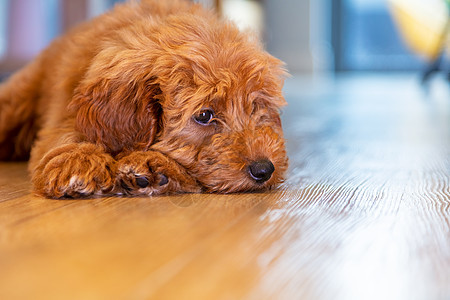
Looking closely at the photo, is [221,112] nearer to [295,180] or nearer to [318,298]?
[295,180]

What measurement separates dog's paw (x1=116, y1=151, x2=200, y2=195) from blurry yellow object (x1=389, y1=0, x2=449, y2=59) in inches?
442

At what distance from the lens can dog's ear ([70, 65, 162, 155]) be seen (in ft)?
6.98

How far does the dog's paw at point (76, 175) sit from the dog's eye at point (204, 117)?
13.2 inches

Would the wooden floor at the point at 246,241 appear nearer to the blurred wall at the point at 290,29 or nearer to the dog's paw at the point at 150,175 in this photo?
the dog's paw at the point at 150,175

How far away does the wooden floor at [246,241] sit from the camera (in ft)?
3.85

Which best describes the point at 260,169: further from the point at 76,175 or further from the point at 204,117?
the point at 76,175

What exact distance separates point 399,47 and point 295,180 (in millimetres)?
12026

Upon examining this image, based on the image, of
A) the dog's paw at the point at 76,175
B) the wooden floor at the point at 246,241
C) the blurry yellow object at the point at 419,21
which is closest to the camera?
the wooden floor at the point at 246,241

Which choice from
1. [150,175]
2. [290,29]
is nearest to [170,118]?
[150,175]

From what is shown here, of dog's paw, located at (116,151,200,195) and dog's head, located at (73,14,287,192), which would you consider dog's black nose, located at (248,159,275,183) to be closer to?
dog's head, located at (73,14,287,192)

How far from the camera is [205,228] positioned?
1.62 metres

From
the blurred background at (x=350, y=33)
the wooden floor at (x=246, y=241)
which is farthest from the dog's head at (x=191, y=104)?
the blurred background at (x=350, y=33)

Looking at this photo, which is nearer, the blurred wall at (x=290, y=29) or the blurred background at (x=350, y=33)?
the blurred background at (x=350, y=33)

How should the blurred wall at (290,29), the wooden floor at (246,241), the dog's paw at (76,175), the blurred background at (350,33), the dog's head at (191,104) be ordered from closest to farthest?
the wooden floor at (246,241), the dog's paw at (76,175), the dog's head at (191,104), the blurred background at (350,33), the blurred wall at (290,29)
